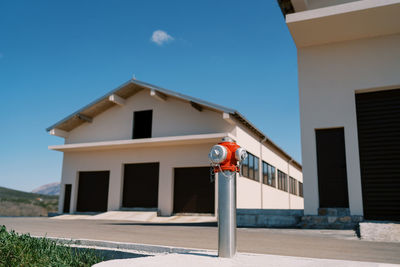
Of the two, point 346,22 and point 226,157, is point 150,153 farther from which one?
→ point 226,157

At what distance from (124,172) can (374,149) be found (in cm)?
1389

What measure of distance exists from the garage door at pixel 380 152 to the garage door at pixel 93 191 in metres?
14.7

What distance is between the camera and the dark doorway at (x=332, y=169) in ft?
33.8

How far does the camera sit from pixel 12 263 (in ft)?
14.9

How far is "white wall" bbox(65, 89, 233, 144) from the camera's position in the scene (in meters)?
18.3

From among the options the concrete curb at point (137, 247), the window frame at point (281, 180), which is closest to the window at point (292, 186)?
the window frame at point (281, 180)

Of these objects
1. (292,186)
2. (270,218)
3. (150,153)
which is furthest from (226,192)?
(292,186)

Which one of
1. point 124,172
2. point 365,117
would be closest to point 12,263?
point 365,117

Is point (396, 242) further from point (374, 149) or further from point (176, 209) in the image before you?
point (176, 209)

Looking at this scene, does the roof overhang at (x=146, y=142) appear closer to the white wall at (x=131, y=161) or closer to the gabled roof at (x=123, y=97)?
the white wall at (x=131, y=161)

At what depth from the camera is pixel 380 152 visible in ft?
33.1

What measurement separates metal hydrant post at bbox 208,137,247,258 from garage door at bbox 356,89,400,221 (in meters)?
6.90

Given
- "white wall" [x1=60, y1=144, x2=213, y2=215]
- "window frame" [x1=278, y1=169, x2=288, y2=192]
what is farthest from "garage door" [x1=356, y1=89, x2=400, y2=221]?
"window frame" [x1=278, y1=169, x2=288, y2=192]

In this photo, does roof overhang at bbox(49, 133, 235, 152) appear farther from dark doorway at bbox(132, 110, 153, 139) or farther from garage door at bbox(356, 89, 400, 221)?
garage door at bbox(356, 89, 400, 221)
